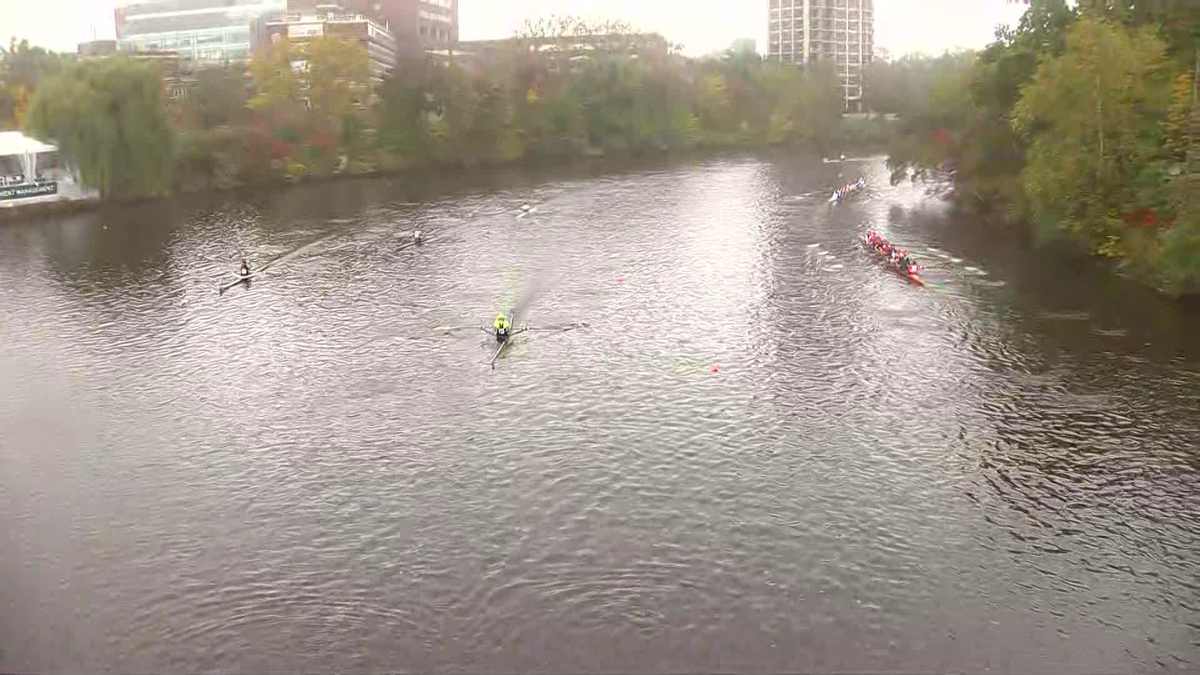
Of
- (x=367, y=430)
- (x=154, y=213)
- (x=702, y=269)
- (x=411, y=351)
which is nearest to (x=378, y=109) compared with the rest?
(x=154, y=213)

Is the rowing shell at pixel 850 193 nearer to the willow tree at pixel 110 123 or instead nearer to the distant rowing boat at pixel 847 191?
the distant rowing boat at pixel 847 191

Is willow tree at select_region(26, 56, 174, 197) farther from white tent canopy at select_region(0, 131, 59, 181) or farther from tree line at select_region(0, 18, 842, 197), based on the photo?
white tent canopy at select_region(0, 131, 59, 181)

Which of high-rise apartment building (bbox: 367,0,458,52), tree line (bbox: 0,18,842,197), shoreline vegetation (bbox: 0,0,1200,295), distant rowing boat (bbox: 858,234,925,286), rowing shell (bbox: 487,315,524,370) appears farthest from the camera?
high-rise apartment building (bbox: 367,0,458,52)

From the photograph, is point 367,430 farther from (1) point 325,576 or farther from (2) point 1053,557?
(2) point 1053,557

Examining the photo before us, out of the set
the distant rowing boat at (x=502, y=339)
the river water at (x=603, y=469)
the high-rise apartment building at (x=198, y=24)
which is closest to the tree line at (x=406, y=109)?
the river water at (x=603, y=469)

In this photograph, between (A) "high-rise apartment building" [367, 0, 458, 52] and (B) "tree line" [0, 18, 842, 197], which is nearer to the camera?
(B) "tree line" [0, 18, 842, 197]

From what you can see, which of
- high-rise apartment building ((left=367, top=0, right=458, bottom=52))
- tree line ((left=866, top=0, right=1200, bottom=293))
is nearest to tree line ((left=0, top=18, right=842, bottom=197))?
high-rise apartment building ((left=367, top=0, right=458, bottom=52))
